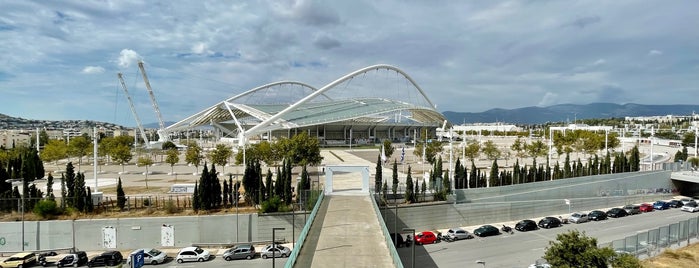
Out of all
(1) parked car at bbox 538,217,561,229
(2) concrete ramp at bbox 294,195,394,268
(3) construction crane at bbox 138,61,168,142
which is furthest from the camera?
(3) construction crane at bbox 138,61,168,142

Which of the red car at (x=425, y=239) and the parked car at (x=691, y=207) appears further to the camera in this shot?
the parked car at (x=691, y=207)

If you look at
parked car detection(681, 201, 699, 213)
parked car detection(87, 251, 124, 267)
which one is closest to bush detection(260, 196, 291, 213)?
parked car detection(87, 251, 124, 267)

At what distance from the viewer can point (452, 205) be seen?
90.4 ft

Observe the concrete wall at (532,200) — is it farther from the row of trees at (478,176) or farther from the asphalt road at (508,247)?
the asphalt road at (508,247)

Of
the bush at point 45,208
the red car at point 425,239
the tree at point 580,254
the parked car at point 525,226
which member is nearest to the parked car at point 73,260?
the bush at point 45,208

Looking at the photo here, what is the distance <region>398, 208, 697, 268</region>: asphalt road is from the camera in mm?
20141

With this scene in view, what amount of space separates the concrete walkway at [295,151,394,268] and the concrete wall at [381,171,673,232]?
3514mm

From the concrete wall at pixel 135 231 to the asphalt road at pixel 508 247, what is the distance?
9.23 metres

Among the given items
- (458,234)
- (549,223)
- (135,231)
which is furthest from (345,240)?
(549,223)

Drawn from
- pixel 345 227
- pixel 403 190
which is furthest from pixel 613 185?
pixel 345 227

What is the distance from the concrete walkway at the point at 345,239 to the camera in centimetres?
1227

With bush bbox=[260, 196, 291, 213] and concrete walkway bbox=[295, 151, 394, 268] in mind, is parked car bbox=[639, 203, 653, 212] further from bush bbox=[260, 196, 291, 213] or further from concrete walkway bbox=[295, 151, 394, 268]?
bush bbox=[260, 196, 291, 213]

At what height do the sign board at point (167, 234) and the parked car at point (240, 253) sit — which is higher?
the sign board at point (167, 234)

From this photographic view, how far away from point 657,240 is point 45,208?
3361cm
